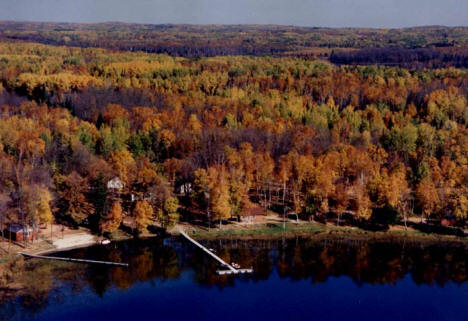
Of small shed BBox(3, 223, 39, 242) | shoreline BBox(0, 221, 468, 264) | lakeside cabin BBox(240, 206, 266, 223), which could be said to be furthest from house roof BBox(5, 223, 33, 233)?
lakeside cabin BBox(240, 206, 266, 223)

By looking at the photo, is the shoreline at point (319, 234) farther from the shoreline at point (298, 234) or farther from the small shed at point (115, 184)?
the small shed at point (115, 184)

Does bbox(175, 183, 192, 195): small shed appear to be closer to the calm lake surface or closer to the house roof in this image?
the calm lake surface

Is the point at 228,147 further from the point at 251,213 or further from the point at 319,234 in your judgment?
the point at 319,234

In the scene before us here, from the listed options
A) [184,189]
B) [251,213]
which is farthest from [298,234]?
[184,189]

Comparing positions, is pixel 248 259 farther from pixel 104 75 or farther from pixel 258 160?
pixel 104 75

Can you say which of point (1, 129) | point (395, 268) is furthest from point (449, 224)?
point (1, 129)
